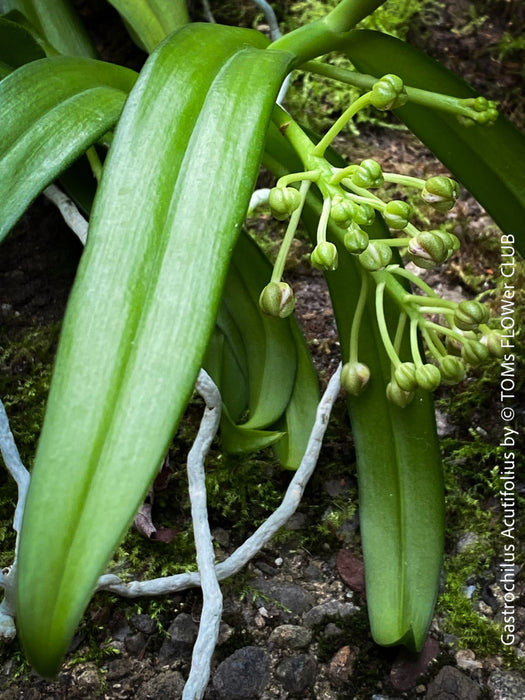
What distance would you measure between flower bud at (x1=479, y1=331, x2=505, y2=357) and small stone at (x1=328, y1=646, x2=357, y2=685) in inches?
14.7

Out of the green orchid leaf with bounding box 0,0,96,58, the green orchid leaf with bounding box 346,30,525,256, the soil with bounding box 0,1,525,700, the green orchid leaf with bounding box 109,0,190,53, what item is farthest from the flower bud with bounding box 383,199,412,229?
the green orchid leaf with bounding box 0,0,96,58

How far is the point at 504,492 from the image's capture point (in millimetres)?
936

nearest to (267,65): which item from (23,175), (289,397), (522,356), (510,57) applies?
(23,175)

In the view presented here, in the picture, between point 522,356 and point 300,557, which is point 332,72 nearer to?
point 522,356

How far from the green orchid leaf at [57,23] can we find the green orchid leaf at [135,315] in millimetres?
495

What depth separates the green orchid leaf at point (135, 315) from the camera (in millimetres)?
453

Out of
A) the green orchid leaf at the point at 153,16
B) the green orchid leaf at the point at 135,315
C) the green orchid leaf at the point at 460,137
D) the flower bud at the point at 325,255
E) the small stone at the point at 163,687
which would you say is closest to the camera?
the green orchid leaf at the point at 135,315

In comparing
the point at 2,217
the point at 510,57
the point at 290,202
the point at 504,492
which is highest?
the point at 2,217

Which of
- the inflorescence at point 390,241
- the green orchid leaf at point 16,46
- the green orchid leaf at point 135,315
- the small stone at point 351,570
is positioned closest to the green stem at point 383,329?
the inflorescence at point 390,241

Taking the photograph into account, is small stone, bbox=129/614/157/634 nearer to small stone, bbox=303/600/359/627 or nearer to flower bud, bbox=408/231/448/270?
small stone, bbox=303/600/359/627

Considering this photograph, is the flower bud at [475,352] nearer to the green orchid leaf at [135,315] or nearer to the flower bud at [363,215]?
the flower bud at [363,215]

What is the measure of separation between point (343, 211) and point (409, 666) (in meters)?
0.50

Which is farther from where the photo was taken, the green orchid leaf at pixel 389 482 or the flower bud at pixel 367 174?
the green orchid leaf at pixel 389 482

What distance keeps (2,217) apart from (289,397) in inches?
16.8
